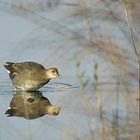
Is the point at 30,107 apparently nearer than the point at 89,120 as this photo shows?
No

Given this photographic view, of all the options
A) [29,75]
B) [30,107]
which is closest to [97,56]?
[30,107]

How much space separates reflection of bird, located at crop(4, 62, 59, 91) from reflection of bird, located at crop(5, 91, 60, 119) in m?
0.52

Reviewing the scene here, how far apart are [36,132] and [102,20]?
40.3 inches

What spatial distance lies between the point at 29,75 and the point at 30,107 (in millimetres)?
2417

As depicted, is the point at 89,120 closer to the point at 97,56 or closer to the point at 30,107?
the point at 97,56

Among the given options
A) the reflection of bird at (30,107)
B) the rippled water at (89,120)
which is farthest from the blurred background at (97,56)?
the reflection of bird at (30,107)

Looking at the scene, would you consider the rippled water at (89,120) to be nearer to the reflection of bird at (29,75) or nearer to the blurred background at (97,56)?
the blurred background at (97,56)

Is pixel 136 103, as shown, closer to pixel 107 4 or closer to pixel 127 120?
pixel 127 120

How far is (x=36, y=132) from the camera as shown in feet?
16.7

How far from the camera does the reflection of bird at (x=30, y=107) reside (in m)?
6.04

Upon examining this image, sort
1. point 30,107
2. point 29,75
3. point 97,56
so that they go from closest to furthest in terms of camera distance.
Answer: point 97,56 → point 30,107 → point 29,75

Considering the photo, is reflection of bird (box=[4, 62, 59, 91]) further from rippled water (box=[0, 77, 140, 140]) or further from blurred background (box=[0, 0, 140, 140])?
blurred background (box=[0, 0, 140, 140])

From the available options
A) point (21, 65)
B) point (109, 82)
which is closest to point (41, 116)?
point (109, 82)

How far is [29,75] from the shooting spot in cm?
891
